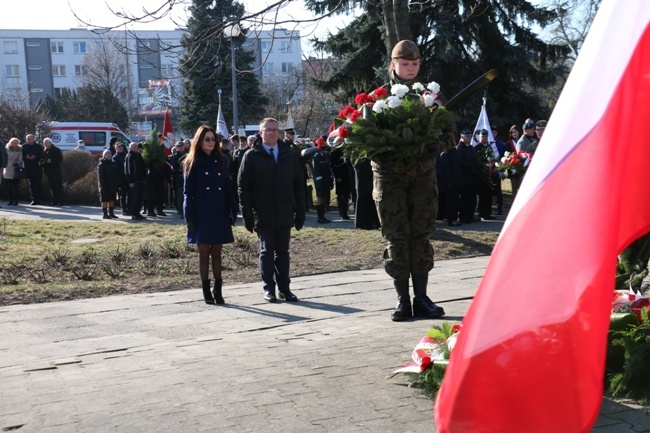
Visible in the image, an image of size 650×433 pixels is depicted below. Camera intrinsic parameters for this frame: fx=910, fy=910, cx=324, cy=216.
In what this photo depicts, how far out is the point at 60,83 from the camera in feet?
346

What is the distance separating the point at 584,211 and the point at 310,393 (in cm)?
344

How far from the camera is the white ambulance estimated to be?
50438 millimetres

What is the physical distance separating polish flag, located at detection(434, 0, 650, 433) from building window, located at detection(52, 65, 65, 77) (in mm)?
108262

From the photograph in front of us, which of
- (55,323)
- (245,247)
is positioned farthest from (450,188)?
(55,323)

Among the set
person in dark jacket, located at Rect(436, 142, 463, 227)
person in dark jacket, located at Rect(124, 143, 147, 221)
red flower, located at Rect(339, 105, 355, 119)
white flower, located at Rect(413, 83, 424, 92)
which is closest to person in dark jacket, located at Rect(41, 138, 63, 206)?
person in dark jacket, located at Rect(124, 143, 147, 221)

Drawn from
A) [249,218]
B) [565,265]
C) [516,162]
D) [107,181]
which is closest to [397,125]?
[249,218]

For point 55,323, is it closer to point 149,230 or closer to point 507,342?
point 507,342

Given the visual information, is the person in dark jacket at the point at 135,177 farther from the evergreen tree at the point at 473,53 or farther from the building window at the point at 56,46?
the building window at the point at 56,46

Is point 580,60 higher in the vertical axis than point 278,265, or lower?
higher

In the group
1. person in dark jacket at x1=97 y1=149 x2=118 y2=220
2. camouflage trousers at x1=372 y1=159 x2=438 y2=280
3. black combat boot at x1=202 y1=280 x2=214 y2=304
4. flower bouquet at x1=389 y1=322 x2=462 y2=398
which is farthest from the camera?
person in dark jacket at x1=97 y1=149 x2=118 y2=220

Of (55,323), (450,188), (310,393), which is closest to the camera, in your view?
(310,393)

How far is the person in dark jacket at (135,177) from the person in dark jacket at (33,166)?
13.8ft

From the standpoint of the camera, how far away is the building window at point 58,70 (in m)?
105

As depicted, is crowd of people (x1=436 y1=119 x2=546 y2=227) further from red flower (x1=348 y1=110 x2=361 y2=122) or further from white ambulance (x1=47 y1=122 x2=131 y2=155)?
white ambulance (x1=47 y1=122 x2=131 y2=155)
